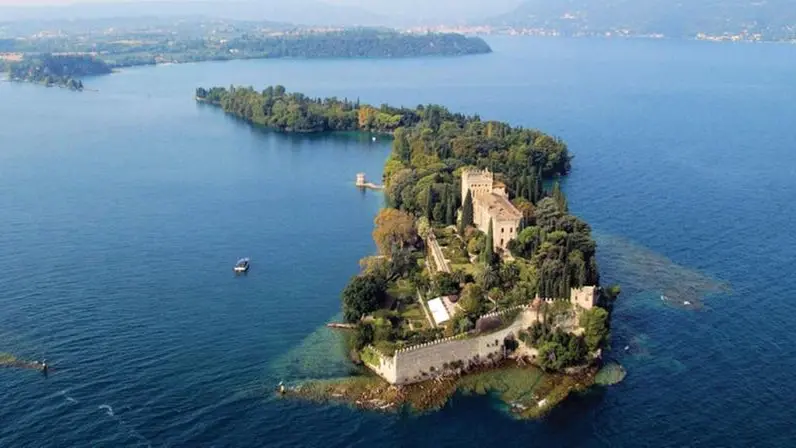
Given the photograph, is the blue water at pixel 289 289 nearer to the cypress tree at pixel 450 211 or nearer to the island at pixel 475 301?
the island at pixel 475 301

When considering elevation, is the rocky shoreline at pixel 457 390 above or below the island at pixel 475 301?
below

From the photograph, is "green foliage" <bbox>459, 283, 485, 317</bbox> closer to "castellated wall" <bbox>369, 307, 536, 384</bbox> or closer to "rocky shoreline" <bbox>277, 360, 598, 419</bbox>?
"castellated wall" <bbox>369, 307, 536, 384</bbox>

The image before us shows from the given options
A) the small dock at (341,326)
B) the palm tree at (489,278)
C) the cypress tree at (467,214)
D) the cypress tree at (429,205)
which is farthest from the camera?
the cypress tree at (429,205)

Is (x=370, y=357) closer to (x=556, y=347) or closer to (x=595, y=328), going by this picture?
(x=556, y=347)

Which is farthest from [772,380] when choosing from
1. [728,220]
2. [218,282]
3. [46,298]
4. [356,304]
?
[46,298]

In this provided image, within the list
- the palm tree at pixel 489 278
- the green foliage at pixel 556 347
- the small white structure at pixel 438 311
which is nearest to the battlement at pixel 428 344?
the small white structure at pixel 438 311

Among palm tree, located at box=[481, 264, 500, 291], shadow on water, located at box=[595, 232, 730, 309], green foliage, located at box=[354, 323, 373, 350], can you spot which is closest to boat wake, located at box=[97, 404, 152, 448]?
green foliage, located at box=[354, 323, 373, 350]

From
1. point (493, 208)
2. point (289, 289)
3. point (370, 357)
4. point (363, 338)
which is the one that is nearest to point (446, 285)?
point (363, 338)
